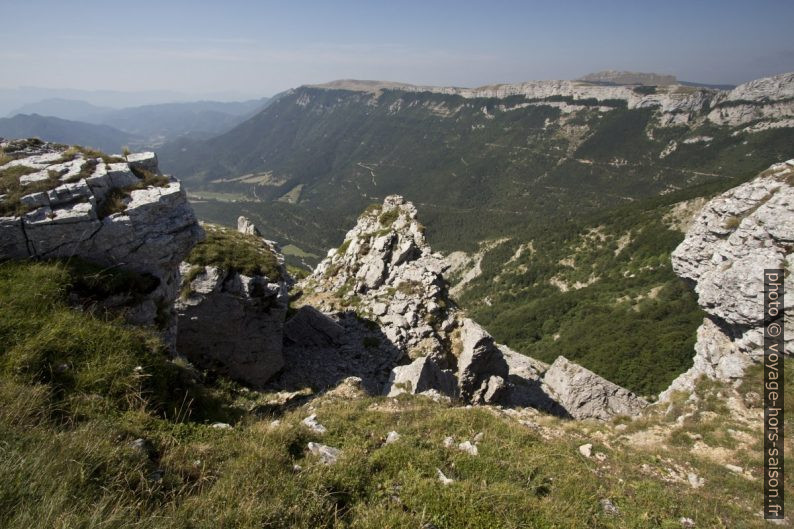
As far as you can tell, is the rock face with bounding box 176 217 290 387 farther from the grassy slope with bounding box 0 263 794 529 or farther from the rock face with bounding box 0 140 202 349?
the grassy slope with bounding box 0 263 794 529

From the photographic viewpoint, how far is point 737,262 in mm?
22047

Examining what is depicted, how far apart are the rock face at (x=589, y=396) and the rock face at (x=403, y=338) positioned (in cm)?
7

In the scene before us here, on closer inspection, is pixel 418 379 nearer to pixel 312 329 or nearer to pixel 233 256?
pixel 312 329

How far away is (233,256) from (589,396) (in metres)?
28.4

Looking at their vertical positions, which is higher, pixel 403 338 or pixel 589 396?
pixel 403 338

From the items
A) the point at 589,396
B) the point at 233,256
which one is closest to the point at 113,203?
the point at 233,256

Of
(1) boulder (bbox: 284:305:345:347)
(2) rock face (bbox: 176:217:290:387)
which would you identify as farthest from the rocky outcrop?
(2) rock face (bbox: 176:217:290:387)

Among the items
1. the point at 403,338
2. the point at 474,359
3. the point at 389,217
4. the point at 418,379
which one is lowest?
the point at 474,359

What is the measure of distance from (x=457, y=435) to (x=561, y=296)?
109193mm

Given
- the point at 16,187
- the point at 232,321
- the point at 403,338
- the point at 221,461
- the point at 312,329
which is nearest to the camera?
the point at 221,461

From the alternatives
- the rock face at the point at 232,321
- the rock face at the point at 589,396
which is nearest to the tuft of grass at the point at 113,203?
the rock face at the point at 232,321

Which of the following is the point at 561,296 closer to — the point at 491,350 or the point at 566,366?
the point at 566,366

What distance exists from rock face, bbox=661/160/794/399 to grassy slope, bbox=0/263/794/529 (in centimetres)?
1245

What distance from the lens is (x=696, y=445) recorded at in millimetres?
17703
